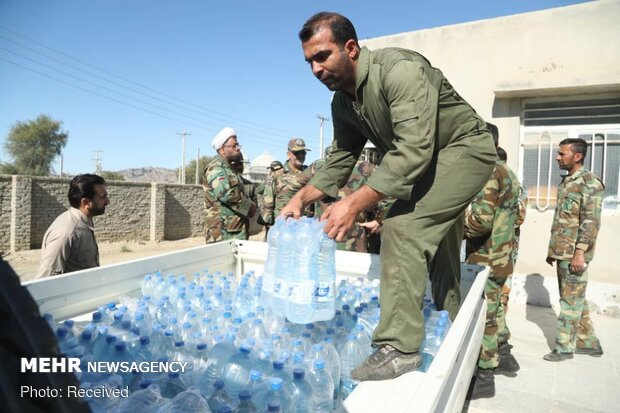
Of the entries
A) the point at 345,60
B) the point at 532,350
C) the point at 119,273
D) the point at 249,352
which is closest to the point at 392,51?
the point at 345,60

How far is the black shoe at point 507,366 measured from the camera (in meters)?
3.98

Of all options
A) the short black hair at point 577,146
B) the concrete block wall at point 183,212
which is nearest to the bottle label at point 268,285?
the short black hair at point 577,146

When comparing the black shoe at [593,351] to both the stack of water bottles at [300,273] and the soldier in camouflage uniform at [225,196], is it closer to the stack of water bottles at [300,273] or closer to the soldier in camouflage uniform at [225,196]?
the stack of water bottles at [300,273]

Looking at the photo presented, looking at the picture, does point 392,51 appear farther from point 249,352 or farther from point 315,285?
point 249,352

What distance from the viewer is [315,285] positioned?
216cm

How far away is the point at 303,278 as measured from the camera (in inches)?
86.4

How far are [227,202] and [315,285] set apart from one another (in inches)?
111

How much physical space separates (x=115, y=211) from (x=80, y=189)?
13.5 meters

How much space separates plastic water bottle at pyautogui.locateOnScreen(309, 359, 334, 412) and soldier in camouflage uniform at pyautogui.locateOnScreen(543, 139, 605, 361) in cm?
354

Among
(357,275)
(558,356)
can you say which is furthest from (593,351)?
(357,275)

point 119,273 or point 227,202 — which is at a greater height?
point 227,202

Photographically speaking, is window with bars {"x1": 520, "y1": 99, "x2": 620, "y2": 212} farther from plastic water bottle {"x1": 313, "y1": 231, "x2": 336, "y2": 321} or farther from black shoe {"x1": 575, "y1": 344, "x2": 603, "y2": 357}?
plastic water bottle {"x1": 313, "y1": 231, "x2": 336, "y2": 321}

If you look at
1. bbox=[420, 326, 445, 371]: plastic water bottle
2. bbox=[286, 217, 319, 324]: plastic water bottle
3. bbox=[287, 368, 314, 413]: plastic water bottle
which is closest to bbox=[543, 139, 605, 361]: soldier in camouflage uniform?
bbox=[420, 326, 445, 371]: plastic water bottle

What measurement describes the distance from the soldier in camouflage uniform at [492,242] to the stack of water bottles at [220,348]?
49.9 inches
